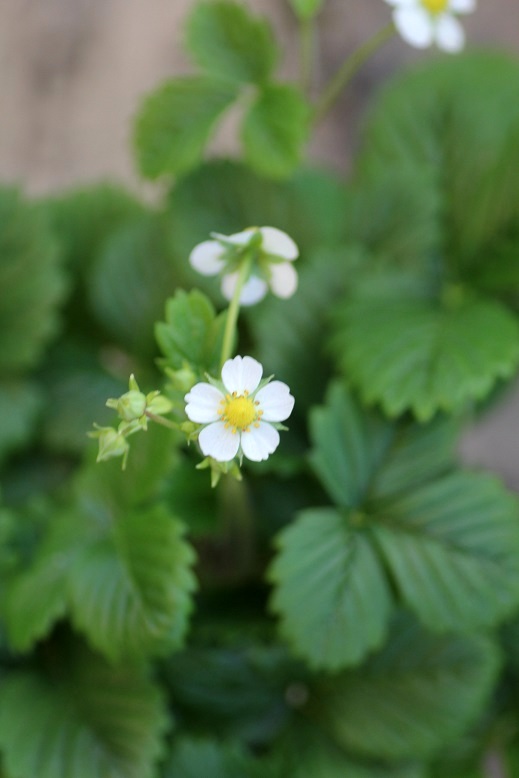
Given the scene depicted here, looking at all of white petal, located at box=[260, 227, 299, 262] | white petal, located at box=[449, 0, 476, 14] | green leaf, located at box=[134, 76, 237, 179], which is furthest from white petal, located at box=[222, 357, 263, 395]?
white petal, located at box=[449, 0, 476, 14]

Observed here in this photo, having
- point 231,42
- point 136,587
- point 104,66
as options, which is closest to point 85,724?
point 136,587

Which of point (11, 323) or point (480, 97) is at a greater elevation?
point (480, 97)

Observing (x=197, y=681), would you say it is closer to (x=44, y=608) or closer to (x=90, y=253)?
(x=44, y=608)

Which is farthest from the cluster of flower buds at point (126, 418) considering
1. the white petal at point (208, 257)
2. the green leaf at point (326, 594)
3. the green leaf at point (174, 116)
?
the green leaf at point (174, 116)

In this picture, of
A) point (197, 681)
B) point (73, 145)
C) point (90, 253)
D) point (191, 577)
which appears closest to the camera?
point (191, 577)

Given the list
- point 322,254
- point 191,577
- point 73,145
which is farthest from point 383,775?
point 73,145

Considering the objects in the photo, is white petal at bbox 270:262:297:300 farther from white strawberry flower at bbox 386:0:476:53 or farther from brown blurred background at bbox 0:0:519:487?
brown blurred background at bbox 0:0:519:487
